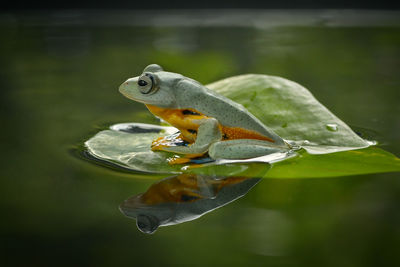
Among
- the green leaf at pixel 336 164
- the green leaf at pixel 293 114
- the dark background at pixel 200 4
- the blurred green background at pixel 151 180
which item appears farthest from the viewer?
the dark background at pixel 200 4

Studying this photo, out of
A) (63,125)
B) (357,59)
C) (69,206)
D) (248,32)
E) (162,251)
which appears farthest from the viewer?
(248,32)

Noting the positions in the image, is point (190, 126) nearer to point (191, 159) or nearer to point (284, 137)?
point (191, 159)

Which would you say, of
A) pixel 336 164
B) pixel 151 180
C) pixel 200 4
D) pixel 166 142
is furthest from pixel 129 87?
pixel 200 4

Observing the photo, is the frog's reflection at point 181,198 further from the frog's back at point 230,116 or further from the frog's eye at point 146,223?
the frog's back at point 230,116

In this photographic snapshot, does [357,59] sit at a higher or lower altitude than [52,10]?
lower

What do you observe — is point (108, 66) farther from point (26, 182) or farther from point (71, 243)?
point (71, 243)

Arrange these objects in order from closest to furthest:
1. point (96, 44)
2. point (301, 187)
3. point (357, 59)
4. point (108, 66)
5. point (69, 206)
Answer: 1. point (69, 206)
2. point (301, 187)
3. point (108, 66)
4. point (357, 59)
5. point (96, 44)

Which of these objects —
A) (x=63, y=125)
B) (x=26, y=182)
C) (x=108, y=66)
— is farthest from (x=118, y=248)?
(x=108, y=66)

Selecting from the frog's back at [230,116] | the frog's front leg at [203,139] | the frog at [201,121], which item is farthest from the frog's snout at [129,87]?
the frog's front leg at [203,139]
